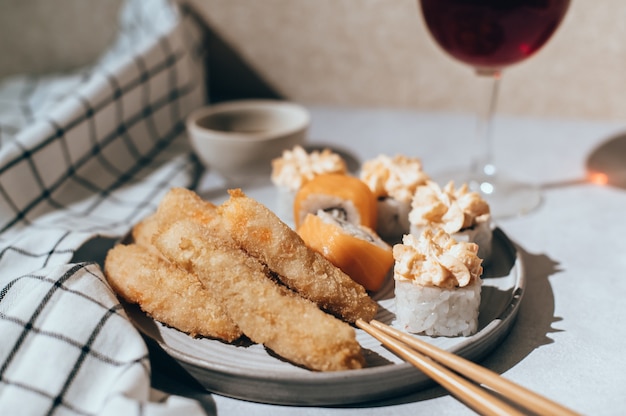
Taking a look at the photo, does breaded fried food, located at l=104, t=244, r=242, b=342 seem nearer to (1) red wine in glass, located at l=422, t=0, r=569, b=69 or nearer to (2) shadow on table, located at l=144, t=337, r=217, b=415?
(2) shadow on table, located at l=144, t=337, r=217, b=415

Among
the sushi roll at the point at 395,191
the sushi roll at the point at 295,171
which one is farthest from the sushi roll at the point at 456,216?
the sushi roll at the point at 295,171

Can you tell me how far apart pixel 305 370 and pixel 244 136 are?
61 cm

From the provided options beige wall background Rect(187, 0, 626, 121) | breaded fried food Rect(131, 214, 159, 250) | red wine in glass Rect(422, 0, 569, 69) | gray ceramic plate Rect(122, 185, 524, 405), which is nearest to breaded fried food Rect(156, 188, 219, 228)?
breaded fried food Rect(131, 214, 159, 250)

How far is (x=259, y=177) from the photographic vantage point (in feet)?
3.95

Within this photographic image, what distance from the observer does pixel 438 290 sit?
683 mm

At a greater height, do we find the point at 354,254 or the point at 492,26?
the point at 492,26

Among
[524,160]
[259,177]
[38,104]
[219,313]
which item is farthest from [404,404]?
[38,104]

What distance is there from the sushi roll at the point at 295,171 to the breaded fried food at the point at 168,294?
0.77 feet

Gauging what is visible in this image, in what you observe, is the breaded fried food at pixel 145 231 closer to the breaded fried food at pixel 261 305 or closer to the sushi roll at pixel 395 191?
the breaded fried food at pixel 261 305

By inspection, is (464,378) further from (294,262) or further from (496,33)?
(496,33)

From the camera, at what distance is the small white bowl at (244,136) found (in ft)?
3.79

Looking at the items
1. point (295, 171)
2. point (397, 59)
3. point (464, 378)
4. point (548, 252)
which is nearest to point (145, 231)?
point (295, 171)

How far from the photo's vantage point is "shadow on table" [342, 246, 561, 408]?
651 millimetres

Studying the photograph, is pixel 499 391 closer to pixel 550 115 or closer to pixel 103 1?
pixel 550 115
